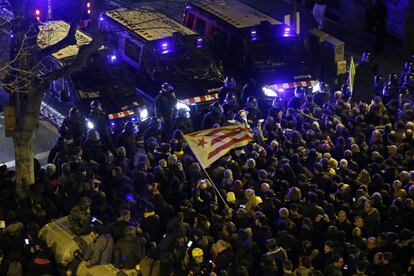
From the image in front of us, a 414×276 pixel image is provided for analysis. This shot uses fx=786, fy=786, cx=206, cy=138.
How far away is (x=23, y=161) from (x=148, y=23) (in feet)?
24.8

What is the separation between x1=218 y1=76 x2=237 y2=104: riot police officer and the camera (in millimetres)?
18922

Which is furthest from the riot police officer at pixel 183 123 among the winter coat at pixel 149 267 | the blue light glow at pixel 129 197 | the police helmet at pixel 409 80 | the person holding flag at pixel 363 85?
the police helmet at pixel 409 80

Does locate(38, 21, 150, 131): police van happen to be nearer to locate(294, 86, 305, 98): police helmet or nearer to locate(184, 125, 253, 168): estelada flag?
locate(294, 86, 305, 98): police helmet

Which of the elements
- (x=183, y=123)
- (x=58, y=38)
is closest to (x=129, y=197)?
(x=183, y=123)

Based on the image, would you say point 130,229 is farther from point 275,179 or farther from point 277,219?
point 275,179

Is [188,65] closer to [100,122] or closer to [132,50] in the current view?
[132,50]

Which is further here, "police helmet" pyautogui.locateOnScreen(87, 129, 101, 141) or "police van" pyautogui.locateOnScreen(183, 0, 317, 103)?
"police van" pyautogui.locateOnScreen(183, 0, 317, 103)

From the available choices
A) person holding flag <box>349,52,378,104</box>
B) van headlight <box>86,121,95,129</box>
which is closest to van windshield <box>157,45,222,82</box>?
van headlight <box>86,121,95,129</box>

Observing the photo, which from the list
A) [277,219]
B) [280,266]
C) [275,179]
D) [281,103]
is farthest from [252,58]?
[280,266]

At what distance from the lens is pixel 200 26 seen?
73.7ft

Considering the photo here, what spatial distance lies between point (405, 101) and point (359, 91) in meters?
1.24

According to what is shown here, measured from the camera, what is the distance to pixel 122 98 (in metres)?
18.6

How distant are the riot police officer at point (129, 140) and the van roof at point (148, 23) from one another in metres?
4.32

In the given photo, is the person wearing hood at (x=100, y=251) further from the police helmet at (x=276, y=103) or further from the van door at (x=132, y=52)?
the van door at (x=132, y=52)
